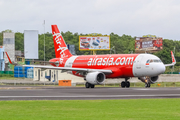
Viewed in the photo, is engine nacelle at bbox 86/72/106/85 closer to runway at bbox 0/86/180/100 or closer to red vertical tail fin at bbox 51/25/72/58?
runway at bbox 0/86/180/100

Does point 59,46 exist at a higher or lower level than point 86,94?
higher

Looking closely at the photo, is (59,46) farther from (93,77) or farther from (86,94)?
(86,94)

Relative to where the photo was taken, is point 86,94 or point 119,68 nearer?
point 86,94

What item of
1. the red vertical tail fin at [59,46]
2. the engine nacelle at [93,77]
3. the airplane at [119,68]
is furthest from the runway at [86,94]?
the red vertical tail fin at [59,46]

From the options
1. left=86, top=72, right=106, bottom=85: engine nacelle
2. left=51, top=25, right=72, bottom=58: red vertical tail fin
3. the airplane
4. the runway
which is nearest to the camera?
the runway

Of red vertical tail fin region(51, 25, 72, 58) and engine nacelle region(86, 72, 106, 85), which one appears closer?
engine nacelle region(86, 72, 106, 85)

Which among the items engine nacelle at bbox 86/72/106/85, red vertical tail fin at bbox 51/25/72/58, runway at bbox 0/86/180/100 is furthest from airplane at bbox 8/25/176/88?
runway at bbox 0/86/180/100

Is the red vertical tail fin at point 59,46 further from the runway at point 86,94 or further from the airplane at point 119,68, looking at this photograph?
the runway at point 86,94

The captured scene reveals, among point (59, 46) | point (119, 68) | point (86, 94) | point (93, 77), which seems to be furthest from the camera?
point (59, 46)

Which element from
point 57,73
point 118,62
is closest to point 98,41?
point 57,73

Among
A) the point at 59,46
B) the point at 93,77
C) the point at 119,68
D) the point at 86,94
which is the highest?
the point at 59,46

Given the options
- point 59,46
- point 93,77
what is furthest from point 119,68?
point 59,46

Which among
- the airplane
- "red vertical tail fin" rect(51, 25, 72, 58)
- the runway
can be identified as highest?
"red vertical tail fin" rect(51, 25, 72, 58)

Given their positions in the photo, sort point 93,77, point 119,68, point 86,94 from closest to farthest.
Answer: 1. point 86,94
2. point 93,77
3. point 119,68
